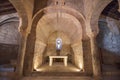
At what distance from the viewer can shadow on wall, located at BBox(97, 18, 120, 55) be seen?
8289mm

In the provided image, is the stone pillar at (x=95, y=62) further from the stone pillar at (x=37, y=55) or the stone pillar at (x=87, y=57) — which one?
the stone pillar at (x=37, y=55)

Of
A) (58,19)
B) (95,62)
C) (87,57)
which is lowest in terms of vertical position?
(95,62)

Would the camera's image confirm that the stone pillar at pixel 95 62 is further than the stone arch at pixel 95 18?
No

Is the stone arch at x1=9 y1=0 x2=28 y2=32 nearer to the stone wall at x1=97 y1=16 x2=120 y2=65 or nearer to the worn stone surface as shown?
the worn stone surface

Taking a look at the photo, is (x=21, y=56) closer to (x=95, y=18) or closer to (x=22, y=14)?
(x=22, y=14)

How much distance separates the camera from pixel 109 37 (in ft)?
27.8

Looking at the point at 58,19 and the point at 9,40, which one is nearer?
the point at 58,19

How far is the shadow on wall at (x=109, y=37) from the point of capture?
8289 millimetres

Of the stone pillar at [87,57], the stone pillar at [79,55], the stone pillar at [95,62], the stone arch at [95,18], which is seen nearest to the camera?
the stone pillar at [95,62]

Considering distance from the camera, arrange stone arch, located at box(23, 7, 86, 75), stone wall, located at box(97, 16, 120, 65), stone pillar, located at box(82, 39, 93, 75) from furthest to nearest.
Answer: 1. stone wall, located at box(97, 16, 120, 65)
2. stone arch, located at box(23, 7, 86, 75)
3. stone pillar, located at box(82, 39, 93, 75)

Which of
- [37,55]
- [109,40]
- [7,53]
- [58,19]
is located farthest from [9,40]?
[109,40]

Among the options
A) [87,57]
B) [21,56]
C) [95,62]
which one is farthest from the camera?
[87,57]

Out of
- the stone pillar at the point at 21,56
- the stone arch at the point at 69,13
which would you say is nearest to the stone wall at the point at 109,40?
the stone arch at the point at 69,13

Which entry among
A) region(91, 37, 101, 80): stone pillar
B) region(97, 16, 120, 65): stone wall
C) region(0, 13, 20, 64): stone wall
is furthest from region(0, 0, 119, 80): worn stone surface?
region(0, 13, 20, 64): stone wall
